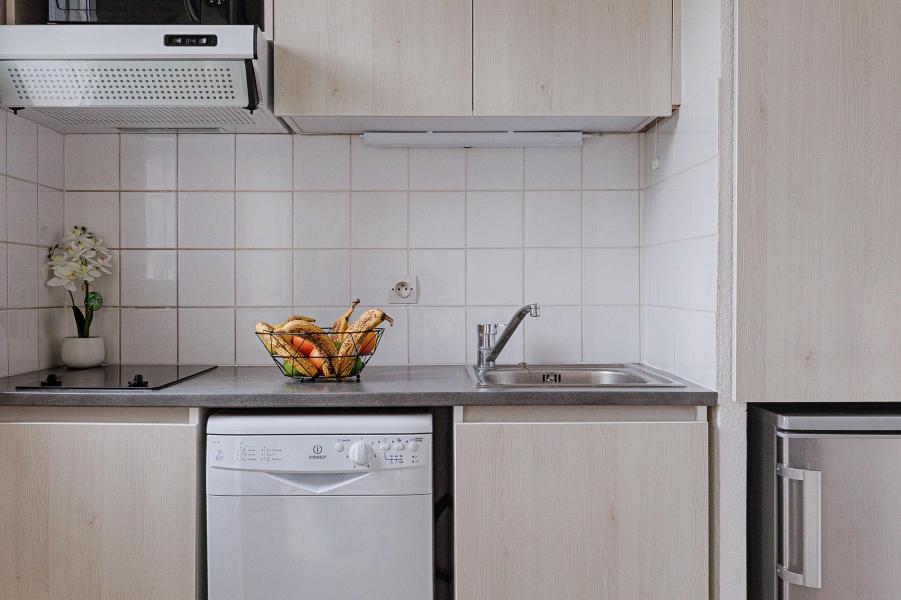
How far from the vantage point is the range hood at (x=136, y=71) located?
1.72m

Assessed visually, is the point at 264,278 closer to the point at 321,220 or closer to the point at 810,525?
the point at 321,220

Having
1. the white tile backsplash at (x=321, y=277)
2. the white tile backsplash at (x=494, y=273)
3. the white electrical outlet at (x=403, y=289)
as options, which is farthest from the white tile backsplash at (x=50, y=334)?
the white tile backsplash at (x=494, y=273)

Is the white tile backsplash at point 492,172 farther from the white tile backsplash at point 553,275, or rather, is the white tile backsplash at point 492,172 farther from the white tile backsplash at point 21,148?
the white tile backsplash at point 21,148

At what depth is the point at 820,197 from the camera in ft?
5.07

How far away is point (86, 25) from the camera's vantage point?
174cm

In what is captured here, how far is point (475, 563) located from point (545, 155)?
3.98 feet

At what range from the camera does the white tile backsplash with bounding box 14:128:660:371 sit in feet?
7.17

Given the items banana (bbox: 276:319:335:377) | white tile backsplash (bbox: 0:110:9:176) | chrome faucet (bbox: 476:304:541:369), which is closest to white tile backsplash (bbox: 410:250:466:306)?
chrome faucet (bbox: 476:304:541:369)

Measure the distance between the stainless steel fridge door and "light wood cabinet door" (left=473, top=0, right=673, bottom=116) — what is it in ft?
3.01

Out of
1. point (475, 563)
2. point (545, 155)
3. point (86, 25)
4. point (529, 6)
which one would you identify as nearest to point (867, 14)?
point (529, 6)

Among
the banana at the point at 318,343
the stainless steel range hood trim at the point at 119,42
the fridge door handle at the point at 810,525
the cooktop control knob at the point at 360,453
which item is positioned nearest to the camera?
the fridge door handle at the point at 810,525

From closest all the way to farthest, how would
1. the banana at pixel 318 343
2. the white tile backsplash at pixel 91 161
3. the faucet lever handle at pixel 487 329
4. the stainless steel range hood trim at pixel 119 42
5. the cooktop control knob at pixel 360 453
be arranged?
the cooktop control knob at pixel 360 453
the stainless steel range hood trim at pixel 119 42
the banana at pixel 318 343
the faucet lever handle at pixel 487 329
the white tile backsplash at pixel 91 161

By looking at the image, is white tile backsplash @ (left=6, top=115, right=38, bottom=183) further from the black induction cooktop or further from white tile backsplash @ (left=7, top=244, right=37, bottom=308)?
the black induction cooktop

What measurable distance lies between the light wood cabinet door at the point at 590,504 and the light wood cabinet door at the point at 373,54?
86 centimetres
